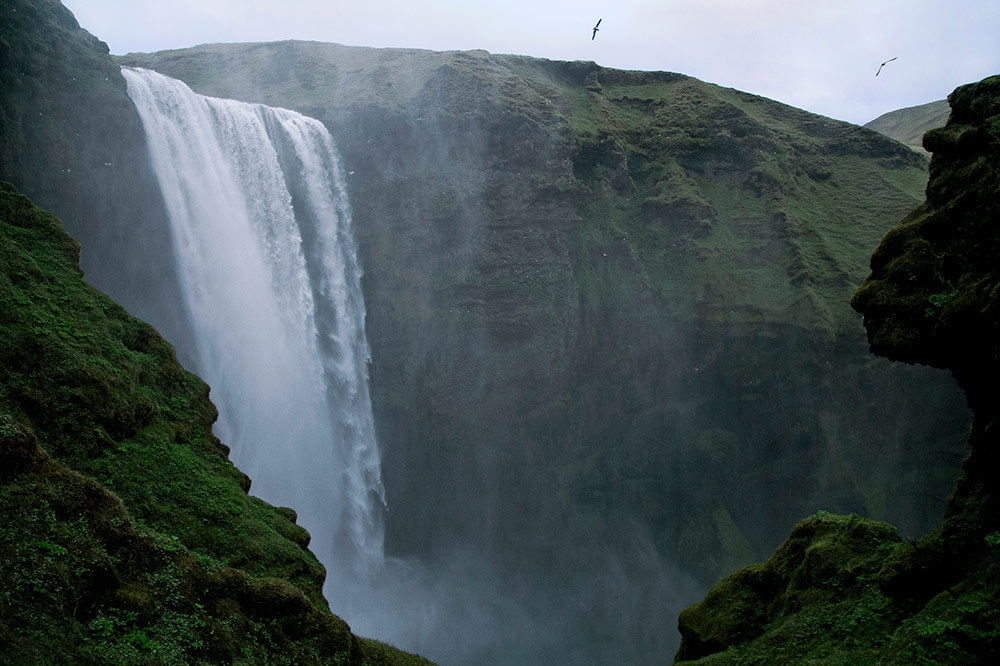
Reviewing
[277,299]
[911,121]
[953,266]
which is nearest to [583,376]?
[277,299]

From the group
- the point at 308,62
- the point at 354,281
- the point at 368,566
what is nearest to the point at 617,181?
the point at 354,281

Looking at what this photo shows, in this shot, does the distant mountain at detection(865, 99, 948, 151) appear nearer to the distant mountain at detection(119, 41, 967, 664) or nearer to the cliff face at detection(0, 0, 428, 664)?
the distant mountain at detection(119, 41, 967, 664)

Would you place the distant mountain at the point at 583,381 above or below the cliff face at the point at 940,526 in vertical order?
above

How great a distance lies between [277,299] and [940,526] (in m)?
26.0

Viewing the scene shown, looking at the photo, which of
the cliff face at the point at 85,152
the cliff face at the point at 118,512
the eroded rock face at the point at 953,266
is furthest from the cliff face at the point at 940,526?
the cliff face at the point at 85,152

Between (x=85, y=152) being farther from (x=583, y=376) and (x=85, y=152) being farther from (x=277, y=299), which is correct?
(x=583, y=376)

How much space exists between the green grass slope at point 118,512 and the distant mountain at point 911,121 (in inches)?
2857

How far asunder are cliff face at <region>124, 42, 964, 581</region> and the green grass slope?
70.1 ft

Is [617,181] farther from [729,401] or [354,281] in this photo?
[354,281]

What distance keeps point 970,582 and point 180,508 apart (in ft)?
39.8

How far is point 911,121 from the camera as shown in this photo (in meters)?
76.4

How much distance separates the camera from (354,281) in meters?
34.1

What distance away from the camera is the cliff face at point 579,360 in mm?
35062

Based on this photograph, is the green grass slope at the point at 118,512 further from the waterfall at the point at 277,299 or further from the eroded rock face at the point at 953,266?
the waterfall at the point at 277,299
